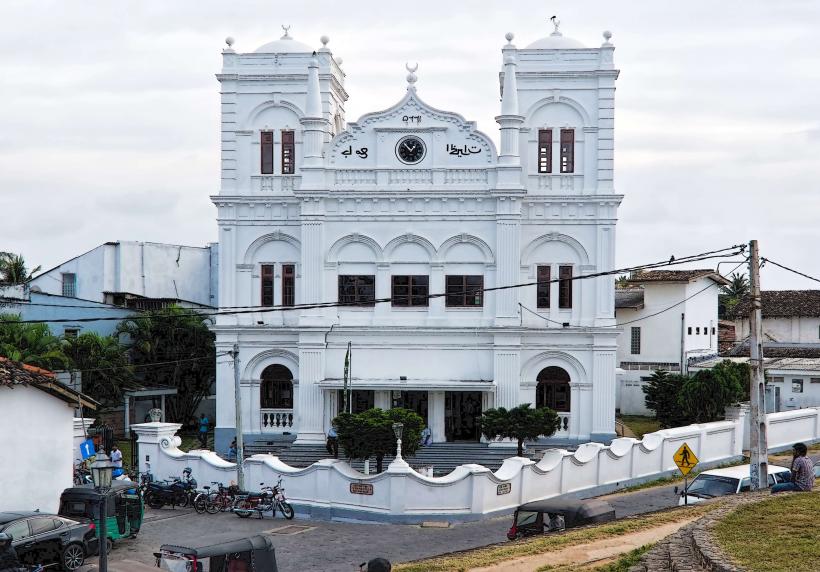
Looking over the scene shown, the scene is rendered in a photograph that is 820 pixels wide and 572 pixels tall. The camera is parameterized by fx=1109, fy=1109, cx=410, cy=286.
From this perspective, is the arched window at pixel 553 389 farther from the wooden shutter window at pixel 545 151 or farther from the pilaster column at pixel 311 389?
the pilaster column at pixel 311 389

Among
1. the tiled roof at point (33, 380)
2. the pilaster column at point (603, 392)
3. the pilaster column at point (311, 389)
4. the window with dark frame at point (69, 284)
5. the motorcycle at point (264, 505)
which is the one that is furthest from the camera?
the window with dark frame at point (69, 284)

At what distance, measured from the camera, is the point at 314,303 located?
122 ft

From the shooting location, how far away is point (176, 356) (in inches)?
1719

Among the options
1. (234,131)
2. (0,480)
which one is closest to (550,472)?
(0,480)

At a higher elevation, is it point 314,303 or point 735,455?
point 314,303

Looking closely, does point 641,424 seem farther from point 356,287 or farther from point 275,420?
point 275,420

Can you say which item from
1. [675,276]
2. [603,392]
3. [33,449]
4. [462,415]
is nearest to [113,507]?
[33,449]

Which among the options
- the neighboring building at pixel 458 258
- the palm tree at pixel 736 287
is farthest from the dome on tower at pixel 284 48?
the palm tree at pixel 736 287

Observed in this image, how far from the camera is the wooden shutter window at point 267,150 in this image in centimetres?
3906

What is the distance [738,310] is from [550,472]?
29331 millimetres

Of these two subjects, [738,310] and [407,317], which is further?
[738,310]

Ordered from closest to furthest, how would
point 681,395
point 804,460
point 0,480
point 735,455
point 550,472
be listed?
point 804,460 < point 0,480 < point 550,472 < point 735,455 < point 681,395

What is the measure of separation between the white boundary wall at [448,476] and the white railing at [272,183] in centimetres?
1066

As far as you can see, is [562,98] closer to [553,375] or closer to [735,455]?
[553,375]
